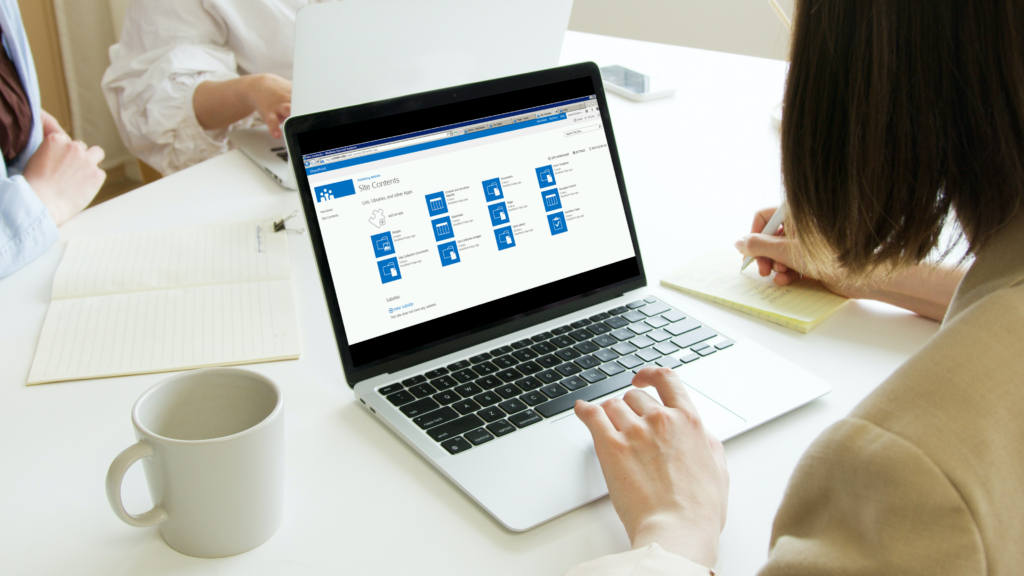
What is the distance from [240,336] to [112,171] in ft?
8.53

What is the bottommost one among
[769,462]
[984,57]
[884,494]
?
[769,462]

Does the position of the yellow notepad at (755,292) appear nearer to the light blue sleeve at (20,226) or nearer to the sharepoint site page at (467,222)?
the sharepoint site page at (467,222)

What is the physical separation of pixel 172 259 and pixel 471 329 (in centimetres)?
42

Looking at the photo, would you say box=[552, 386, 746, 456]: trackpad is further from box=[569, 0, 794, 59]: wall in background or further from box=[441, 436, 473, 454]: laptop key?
box=[569, 0, 794, 59]: wall in background

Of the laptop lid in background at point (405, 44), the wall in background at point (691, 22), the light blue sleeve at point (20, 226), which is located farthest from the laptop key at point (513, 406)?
the wall in background at point (691, 22)

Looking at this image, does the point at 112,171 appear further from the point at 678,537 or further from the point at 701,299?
the point at 678,537

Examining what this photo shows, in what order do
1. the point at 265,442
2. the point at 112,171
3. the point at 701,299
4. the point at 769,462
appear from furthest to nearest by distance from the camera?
the point at 112,171 < the point at 701,299 < the point at 769,462 < the point at 265,442

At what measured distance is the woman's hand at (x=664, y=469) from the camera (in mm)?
537

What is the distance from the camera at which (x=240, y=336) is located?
80cm

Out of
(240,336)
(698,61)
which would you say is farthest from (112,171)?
(240,336)

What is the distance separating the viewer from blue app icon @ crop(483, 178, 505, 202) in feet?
2.56

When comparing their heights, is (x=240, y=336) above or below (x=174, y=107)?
below

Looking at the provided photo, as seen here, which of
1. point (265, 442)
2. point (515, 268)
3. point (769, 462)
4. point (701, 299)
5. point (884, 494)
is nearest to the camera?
point (884, 494)

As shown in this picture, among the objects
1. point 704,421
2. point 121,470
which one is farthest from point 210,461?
point 704,421
